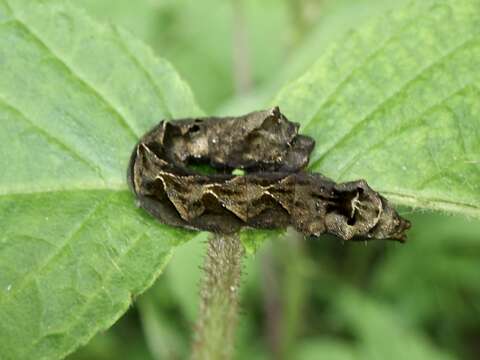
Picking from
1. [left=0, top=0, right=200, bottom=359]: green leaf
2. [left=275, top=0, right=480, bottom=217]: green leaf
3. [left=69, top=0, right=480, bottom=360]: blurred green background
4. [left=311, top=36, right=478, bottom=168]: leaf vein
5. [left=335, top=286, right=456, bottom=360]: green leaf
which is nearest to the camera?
[left=0, top=0, right=200, bottom=359]: green leaf

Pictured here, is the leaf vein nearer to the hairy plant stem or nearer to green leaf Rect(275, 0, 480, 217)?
green leaf Rect(275, 0, 480, 217)

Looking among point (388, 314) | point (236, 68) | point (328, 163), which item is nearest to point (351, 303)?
point (388, 314)

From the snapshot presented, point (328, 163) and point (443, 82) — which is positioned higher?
point (443, 82)

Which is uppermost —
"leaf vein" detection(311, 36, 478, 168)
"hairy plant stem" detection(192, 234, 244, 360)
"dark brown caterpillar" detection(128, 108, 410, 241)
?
"leaf vein" detection(311, 36, 478, 168)

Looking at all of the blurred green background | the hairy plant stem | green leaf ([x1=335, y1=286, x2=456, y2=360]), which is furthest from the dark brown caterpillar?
green leaf ([x1=335, y1=286, x2=456, y2=360])

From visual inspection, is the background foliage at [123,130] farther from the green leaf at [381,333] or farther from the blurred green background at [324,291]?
the green leaf at [381,333]

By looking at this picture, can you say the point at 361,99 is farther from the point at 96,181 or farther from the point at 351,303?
the point at 351,303

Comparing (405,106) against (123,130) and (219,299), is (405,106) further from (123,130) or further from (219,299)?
(123,130)
